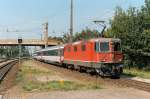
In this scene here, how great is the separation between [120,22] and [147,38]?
5.11 meters

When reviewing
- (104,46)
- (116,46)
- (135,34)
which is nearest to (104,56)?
(104,46)

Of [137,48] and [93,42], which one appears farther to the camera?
[137,48]

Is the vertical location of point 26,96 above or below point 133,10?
below

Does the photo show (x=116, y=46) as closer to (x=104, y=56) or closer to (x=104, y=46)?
(x=104, y=46)

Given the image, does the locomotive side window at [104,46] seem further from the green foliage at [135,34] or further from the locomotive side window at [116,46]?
the green foliage at [135,34]

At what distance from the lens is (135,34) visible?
4138 cm

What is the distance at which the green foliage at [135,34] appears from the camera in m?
40.9

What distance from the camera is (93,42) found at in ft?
99.7

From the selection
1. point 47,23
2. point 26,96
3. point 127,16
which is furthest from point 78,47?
point 47,23

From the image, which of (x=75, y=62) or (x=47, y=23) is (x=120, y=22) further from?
(x=47, y=23)

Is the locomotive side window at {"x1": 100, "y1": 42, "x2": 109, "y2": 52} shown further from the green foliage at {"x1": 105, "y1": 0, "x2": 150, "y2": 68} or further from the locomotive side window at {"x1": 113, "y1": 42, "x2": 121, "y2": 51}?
the green foliage at {"x1": 105, "y1": 0, "x2": 150, "y2": 68}

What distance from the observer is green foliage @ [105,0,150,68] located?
4088cm

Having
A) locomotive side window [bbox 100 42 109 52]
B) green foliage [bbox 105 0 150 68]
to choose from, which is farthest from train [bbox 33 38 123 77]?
green foliage [bbox 105 0 150 68]

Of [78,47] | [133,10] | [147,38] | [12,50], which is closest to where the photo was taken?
[78,47]
